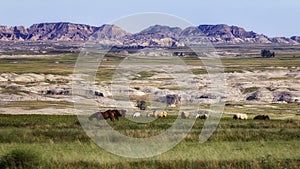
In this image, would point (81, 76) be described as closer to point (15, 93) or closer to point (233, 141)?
point (15, 93)

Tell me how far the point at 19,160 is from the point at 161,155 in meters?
6.09

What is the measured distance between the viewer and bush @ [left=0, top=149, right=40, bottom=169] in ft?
65.9

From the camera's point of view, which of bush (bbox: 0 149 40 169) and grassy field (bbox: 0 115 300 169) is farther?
grassy field (bbox: 0 115 300 169)

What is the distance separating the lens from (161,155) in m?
23.2

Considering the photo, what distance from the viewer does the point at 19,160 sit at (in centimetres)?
2019

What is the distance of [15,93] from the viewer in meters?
91.8

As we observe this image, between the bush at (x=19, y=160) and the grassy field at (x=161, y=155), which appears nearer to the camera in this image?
the bush at (x=19, y=160)

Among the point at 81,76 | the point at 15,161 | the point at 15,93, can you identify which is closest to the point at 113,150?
the point at 15,161

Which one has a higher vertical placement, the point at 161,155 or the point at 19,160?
the point at 19,160

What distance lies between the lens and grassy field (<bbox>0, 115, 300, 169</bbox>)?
20.4m

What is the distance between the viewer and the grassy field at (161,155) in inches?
803

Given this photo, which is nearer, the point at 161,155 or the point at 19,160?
the point at 19,160

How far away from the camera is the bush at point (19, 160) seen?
2009 cm

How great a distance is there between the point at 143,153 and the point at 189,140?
5270 millimetres
